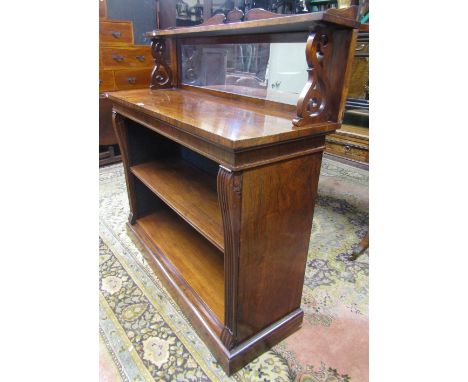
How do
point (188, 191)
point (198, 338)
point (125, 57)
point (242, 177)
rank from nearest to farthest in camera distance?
point (242, 177) < point (198, 338) < point (188, 191) < point (125, 57)

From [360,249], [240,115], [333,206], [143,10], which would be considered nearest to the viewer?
[240,115]

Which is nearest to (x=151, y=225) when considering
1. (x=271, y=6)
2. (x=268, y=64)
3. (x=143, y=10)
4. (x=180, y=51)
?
(x=180, y=51)

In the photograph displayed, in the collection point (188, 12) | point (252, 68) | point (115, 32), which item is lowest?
point (252, 68)

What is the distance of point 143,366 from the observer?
3.73 ft

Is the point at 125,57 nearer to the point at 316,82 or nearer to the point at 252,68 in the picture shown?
the point at 252,68

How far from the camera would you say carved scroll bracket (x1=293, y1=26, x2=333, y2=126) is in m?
0.80

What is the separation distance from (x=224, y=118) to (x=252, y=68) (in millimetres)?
421

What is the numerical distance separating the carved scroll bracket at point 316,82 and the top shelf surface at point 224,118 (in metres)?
0.03

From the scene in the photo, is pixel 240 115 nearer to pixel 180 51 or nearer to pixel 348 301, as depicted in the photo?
pixel 180 51

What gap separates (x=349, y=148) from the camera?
78.0 inches

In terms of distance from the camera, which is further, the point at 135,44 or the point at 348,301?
the point at 135,44

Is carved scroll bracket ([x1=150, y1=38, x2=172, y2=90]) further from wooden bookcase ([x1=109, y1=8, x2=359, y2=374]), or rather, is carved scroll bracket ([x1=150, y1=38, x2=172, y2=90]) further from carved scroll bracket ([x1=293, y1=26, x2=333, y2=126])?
carved scroll bracket ([x1=293, y1=26, x2=333, y2=126])

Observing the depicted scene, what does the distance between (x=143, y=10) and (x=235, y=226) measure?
2.72 m

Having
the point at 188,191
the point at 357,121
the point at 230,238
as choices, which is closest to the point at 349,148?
the point at 357,121
